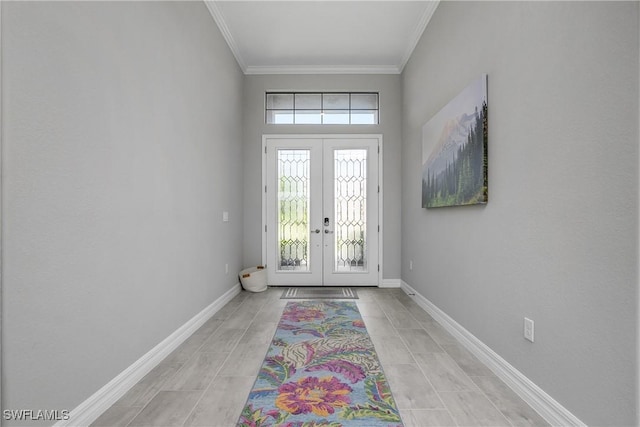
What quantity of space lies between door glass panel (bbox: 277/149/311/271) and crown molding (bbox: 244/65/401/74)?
1088mm

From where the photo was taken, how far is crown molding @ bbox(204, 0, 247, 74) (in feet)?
10.1

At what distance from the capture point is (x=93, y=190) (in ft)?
5.04

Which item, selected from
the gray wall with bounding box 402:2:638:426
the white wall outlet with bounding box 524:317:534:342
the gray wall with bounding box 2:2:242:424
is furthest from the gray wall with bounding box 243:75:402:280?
the white wall outlet with bounding box 524:317:534:342

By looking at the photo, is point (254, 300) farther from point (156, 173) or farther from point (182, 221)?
point (156, 173)

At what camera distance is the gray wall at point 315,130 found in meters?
4.50

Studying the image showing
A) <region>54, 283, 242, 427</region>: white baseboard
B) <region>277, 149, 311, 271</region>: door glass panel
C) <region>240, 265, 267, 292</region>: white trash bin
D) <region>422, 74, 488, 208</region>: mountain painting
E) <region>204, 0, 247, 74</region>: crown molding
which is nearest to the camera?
<region>54, 283, 242, 427</region>: white baseboard

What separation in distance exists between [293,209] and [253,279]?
1.09 metres

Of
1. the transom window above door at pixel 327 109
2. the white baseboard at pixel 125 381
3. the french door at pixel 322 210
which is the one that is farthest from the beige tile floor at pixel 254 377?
the transom window above door at pixel 327 109

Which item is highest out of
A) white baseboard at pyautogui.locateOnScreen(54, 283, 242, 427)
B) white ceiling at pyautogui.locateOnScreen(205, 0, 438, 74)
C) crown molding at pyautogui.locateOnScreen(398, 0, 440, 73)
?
white ceiling at pyautogui.locateOnScreen(205, 0, 438, 74)

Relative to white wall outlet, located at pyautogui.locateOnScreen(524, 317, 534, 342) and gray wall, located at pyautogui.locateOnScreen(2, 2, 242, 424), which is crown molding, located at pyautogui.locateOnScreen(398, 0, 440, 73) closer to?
gray wall, located at pyautogui.locateOnScreen(2, 2, 242, 424)

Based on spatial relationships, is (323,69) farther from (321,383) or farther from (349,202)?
(321,383)

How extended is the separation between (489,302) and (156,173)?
2.30 meters

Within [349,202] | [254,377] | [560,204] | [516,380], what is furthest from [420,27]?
[254,377]

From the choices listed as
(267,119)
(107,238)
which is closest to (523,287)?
(107,238)
